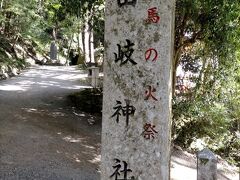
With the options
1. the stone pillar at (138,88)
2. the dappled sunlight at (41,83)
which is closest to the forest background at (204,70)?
the dappled sunlight at (41,83)

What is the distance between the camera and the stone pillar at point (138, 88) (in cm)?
393

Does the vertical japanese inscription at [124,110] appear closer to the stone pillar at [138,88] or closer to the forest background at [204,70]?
the stone pillar at [138,88]

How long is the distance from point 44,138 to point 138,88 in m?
5.13

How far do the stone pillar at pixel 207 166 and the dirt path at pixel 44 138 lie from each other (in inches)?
121

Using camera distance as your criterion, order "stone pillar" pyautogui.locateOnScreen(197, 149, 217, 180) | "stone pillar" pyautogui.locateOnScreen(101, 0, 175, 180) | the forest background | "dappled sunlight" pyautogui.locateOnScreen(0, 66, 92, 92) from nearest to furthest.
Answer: "stone pillar" pyautogui.locateOnScreen(101, 0, 175, 180) < "stone pillar" pyautogui.locateOnScreen(197, 149, 217, 180) < the forest background < "dappled sunlight" pyautogui.locateOnScreen(0, 66, 92, 92)

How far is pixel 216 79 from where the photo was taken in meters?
9.30

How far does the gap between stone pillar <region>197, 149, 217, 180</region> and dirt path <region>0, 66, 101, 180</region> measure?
3076 millimetres

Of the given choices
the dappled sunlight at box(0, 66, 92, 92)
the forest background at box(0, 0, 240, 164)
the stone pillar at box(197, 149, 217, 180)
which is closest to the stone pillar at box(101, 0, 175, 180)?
the stone pillar at box(197, 149, 217, 180)

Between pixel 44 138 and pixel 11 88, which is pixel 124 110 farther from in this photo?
pixel 11 88

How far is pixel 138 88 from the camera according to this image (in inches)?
158

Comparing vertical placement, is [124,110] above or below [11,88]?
above

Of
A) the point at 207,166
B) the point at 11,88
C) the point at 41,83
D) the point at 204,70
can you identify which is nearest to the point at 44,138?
the point at 204,70

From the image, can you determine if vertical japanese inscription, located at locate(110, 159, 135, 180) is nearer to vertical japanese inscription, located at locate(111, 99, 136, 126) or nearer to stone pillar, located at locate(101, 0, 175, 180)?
stone pillar, located at locate(101, 0, 175, 180)

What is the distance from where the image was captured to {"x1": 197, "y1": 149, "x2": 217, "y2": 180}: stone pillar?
4344 mm
